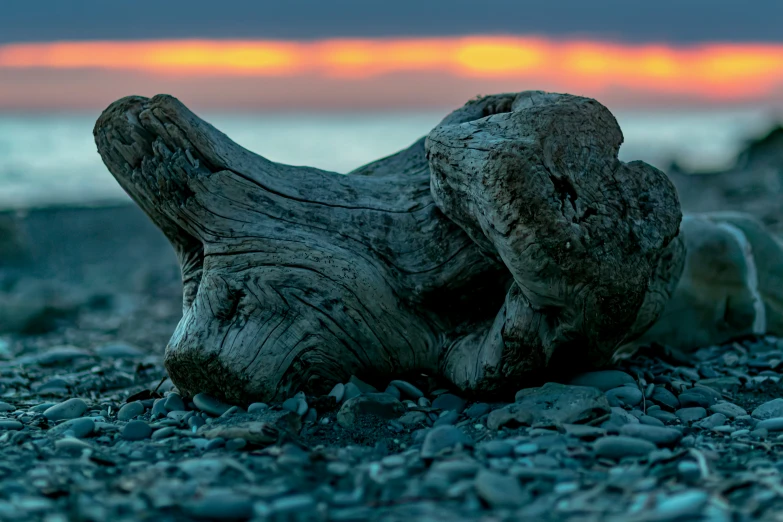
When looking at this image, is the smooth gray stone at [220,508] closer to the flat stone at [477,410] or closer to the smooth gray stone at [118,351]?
the flat stone at [477,410]

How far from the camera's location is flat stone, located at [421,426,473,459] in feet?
12.8

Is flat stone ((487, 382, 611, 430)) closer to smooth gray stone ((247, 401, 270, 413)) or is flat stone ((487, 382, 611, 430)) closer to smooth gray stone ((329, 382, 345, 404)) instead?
smooth gray stone ((329, 382, 345, 404))

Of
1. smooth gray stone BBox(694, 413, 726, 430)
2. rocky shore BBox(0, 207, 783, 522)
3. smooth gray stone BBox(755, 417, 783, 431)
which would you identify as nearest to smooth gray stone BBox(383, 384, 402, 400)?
rocky shore BBox(0, 207, 783, 522)

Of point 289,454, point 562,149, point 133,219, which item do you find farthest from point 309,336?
point 133,219

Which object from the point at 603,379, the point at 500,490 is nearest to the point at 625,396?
the point at 603,379

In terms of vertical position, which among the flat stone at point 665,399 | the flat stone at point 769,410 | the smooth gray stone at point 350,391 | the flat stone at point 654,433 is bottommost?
the flat stone at point 769,410

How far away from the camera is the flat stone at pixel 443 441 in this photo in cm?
392

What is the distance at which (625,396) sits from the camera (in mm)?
4863

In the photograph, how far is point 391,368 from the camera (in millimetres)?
5273

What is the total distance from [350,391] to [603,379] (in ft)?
5.29

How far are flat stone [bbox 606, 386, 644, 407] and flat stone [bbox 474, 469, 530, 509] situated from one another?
1.57m

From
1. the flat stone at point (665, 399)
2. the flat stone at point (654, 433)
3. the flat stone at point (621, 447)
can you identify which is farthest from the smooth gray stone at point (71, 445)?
the flat stone at point (665, 399)

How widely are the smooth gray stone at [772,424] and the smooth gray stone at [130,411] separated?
3.67m

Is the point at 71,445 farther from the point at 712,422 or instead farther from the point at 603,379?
the point at 712,422
